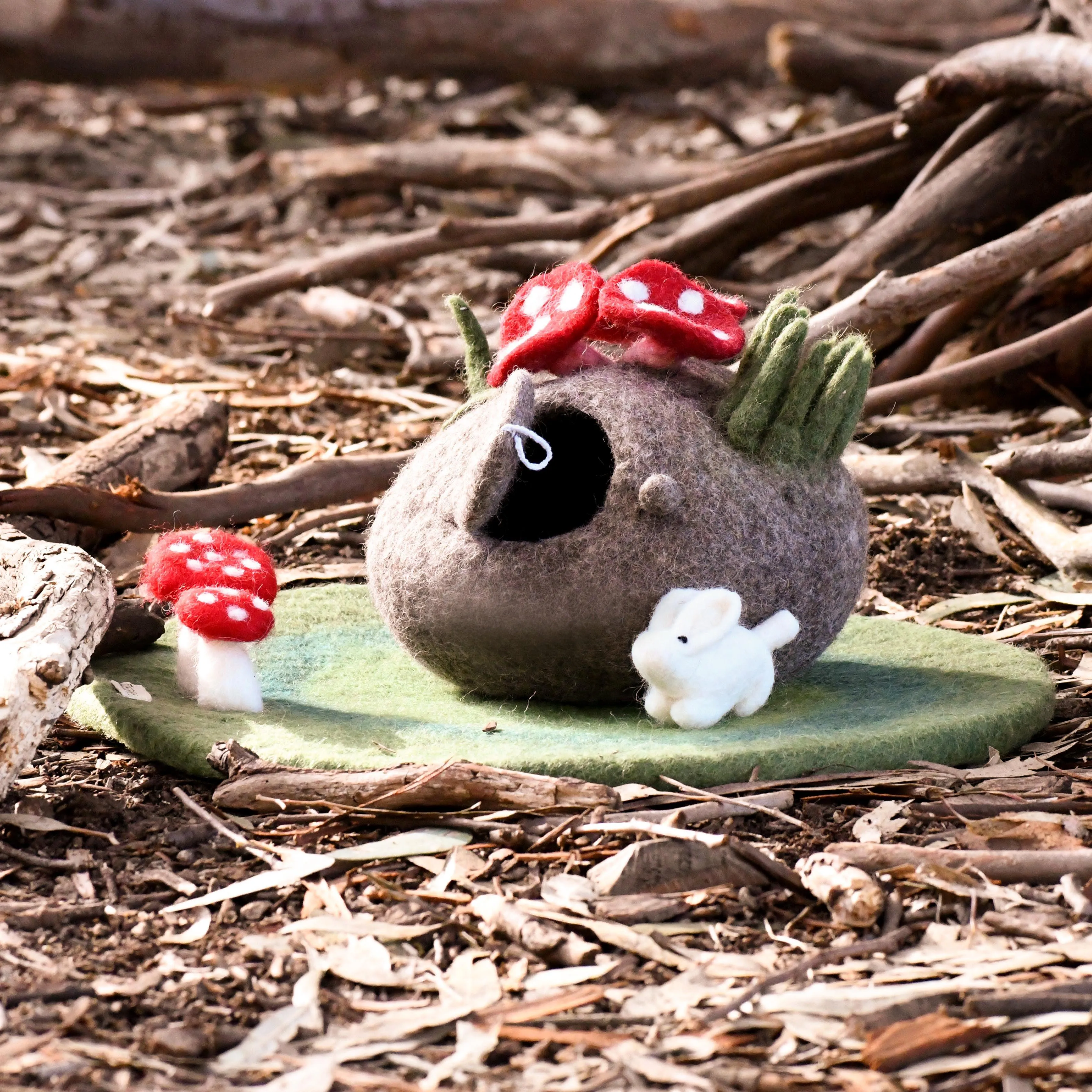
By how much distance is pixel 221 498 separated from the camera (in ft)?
12.6

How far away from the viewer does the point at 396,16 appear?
8305 mm

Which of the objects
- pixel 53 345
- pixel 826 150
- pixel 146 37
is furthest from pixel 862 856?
pixel 146 37

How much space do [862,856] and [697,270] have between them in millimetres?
3545

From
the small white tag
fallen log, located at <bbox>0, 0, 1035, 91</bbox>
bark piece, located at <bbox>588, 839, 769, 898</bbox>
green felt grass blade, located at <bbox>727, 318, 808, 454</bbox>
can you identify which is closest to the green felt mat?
the small white tag

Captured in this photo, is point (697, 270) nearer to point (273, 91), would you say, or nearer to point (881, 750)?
point (881, 750)

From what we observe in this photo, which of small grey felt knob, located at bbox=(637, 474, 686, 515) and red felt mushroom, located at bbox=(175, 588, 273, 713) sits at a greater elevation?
small grey felt knob, located at bbox=(637, 474, 686, 515)

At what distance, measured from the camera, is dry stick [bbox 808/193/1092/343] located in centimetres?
387

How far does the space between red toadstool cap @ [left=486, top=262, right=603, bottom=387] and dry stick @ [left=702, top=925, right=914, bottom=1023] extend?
1220 millimetres

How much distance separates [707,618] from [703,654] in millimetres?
63

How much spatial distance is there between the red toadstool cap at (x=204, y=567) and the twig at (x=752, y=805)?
887 millimetres

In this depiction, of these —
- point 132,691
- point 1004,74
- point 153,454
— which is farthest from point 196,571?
point 1004,74

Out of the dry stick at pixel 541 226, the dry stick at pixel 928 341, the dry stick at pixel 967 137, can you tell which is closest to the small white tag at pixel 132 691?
the dry stick at pixel 541 226

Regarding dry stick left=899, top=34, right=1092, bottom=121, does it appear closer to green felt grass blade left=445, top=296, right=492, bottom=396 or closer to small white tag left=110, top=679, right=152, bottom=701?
green felt grass blade left=445, top=296, right=492, bottom=396

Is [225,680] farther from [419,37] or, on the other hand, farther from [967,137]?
[419,37]
